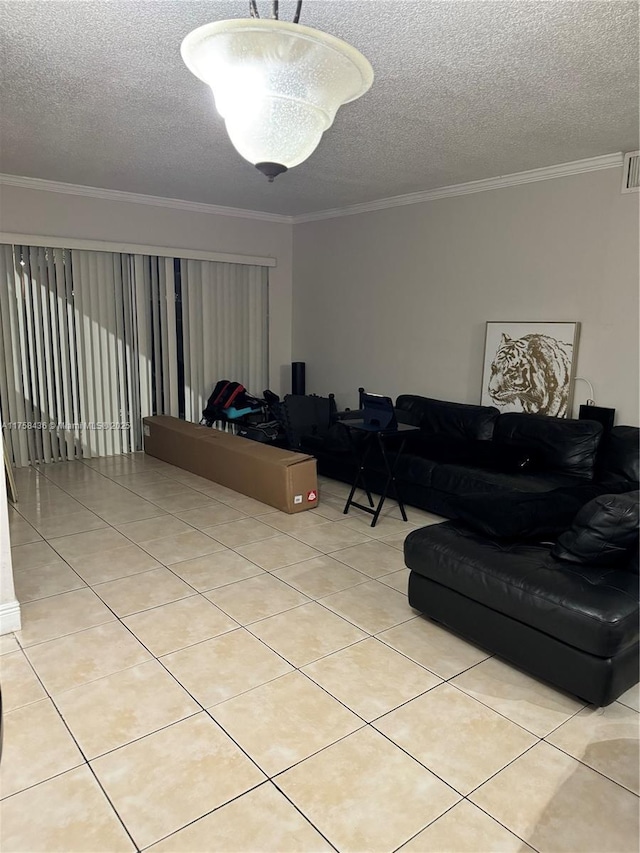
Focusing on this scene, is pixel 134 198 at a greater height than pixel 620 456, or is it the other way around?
pixel 134 198

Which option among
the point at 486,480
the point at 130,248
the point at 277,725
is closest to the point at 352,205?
the point at 130,248

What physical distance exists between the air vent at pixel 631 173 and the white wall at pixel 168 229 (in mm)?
4102

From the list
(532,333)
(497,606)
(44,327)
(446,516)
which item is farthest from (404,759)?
(44,327)

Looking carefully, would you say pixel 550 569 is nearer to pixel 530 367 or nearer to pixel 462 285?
pixel 530 367

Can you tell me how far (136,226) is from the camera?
6086 mm

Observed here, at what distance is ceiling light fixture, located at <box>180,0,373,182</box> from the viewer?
161 cm

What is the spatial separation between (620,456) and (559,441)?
42cm

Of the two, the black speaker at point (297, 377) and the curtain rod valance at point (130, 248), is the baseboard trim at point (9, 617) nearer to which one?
the curtain rod valance at point (130, 248)

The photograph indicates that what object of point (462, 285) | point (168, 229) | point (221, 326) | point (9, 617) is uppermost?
point (168, 229)

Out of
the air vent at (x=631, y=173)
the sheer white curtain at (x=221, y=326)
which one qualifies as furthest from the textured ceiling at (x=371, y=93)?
the sheer white curtain at (x=221, y=326)

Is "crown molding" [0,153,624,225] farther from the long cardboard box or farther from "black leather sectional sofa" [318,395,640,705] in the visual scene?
the long cardboard box

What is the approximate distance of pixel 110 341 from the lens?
6168mm

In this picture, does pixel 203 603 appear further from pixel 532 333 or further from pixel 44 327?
pixel 44 327

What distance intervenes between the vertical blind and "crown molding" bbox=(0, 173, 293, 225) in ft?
1.82
